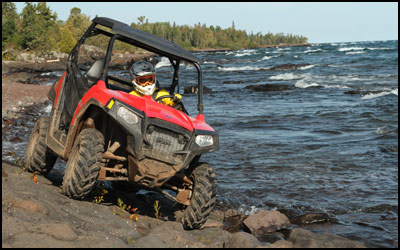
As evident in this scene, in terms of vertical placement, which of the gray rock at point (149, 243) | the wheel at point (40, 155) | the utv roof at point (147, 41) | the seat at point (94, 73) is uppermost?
the utv roof at point (147, 41)

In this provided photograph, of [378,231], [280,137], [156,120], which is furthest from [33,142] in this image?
[280,137]

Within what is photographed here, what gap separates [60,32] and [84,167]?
79032mm

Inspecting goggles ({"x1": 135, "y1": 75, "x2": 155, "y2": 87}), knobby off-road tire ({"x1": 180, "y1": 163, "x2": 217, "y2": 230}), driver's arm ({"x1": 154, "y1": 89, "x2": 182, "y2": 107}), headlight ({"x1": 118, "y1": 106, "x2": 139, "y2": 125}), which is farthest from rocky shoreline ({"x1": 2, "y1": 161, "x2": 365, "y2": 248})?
goggles ({"x1": 135, "y1": 75, "x2": 155, "y2": 87})

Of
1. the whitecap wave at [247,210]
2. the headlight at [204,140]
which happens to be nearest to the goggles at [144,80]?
the headlight at [204,140]

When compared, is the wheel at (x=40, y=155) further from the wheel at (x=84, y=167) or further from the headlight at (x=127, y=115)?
the headlight at (x=127, y=115)

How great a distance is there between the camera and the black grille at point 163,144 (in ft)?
18.4

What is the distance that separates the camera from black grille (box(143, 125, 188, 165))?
221 inches

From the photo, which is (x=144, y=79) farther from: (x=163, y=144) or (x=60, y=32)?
(x=60, y=32)

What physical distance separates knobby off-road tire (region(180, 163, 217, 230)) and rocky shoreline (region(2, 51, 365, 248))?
0.11 metres

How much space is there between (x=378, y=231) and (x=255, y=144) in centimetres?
595

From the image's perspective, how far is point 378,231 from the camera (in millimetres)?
6328

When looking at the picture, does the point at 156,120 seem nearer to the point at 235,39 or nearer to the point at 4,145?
the point at 4,145

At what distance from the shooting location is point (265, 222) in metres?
6.35

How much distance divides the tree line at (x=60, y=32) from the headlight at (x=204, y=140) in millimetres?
35859
